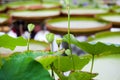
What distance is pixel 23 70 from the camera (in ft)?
1.56

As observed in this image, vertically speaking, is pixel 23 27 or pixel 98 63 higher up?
pixel 98 63

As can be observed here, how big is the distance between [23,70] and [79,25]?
1576 millimetres

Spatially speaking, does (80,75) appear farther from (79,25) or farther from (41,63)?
(79,25)

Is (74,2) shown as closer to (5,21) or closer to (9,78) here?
(5,21)

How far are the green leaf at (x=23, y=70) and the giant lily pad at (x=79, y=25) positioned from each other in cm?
132

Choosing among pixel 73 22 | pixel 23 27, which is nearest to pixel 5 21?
pixel 23 27

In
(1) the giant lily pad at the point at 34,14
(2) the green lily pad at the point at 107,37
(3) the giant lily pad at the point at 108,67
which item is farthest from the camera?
(1) the giant lily pad at the point at 34,14

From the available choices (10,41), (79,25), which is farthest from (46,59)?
(79,25)

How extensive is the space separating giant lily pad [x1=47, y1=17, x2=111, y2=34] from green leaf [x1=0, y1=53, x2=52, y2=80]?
4.34 ft

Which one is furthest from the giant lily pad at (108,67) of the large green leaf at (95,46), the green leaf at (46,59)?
the green leaf at (46,59)

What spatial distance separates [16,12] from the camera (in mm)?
2652

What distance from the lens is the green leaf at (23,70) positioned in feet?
1.55

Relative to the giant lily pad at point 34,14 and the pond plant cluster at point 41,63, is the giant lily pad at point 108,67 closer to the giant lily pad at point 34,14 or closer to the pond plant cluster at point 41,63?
the pond plant cluster at point 41,63

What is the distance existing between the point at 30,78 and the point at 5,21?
1711 millimetres
